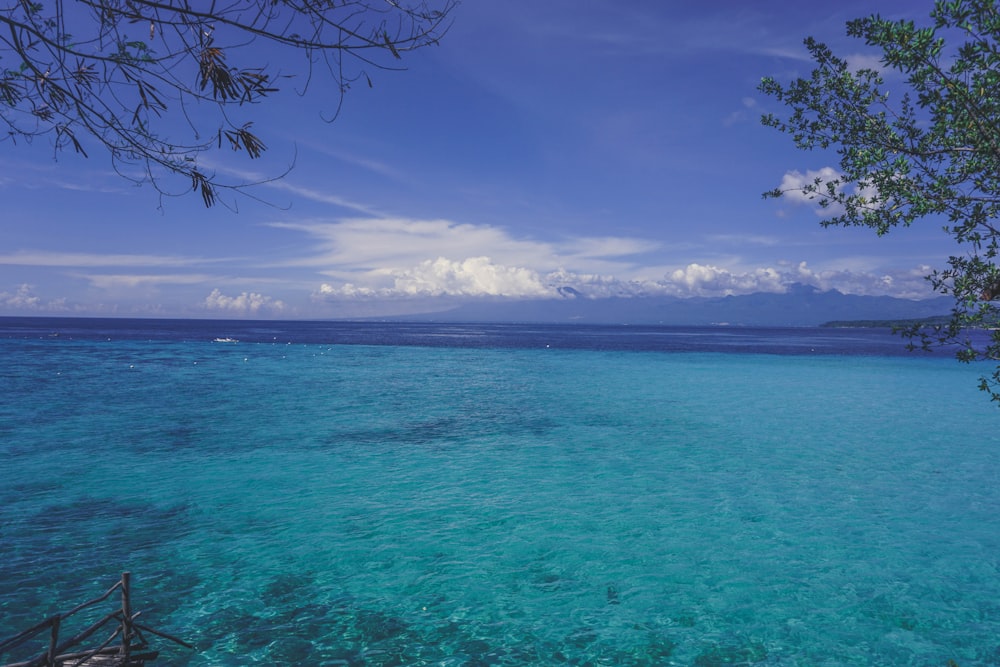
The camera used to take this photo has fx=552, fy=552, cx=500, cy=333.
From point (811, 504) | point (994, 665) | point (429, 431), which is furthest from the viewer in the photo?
point (429, 431)

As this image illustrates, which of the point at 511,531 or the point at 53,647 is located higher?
the point at 53,647

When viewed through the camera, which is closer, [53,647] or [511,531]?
[53,647]

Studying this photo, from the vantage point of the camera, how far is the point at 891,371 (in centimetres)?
6175

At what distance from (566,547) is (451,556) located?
3055mm

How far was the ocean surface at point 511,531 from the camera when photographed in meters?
10.6

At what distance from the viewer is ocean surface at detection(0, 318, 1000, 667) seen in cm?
1059

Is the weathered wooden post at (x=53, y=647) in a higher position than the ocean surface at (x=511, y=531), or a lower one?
higher

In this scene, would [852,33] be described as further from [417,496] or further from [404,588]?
[417,496]

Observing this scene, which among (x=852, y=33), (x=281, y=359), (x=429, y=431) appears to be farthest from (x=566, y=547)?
(x=281, y=359)

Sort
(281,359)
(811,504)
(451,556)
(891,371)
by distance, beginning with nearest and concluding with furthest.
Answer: (451,556) < (811,504) < (891,371) < (281,359)

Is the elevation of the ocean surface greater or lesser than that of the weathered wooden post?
lesser

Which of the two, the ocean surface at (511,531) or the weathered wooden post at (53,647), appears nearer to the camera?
the weathered wooden post at (53,647)

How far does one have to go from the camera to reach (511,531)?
15.7 meters

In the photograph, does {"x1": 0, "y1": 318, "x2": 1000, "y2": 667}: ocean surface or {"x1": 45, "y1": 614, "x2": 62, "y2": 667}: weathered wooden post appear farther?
{"x1": 0, "y1": 318, "x2": 1000, "y2": 667}: ocean surface
